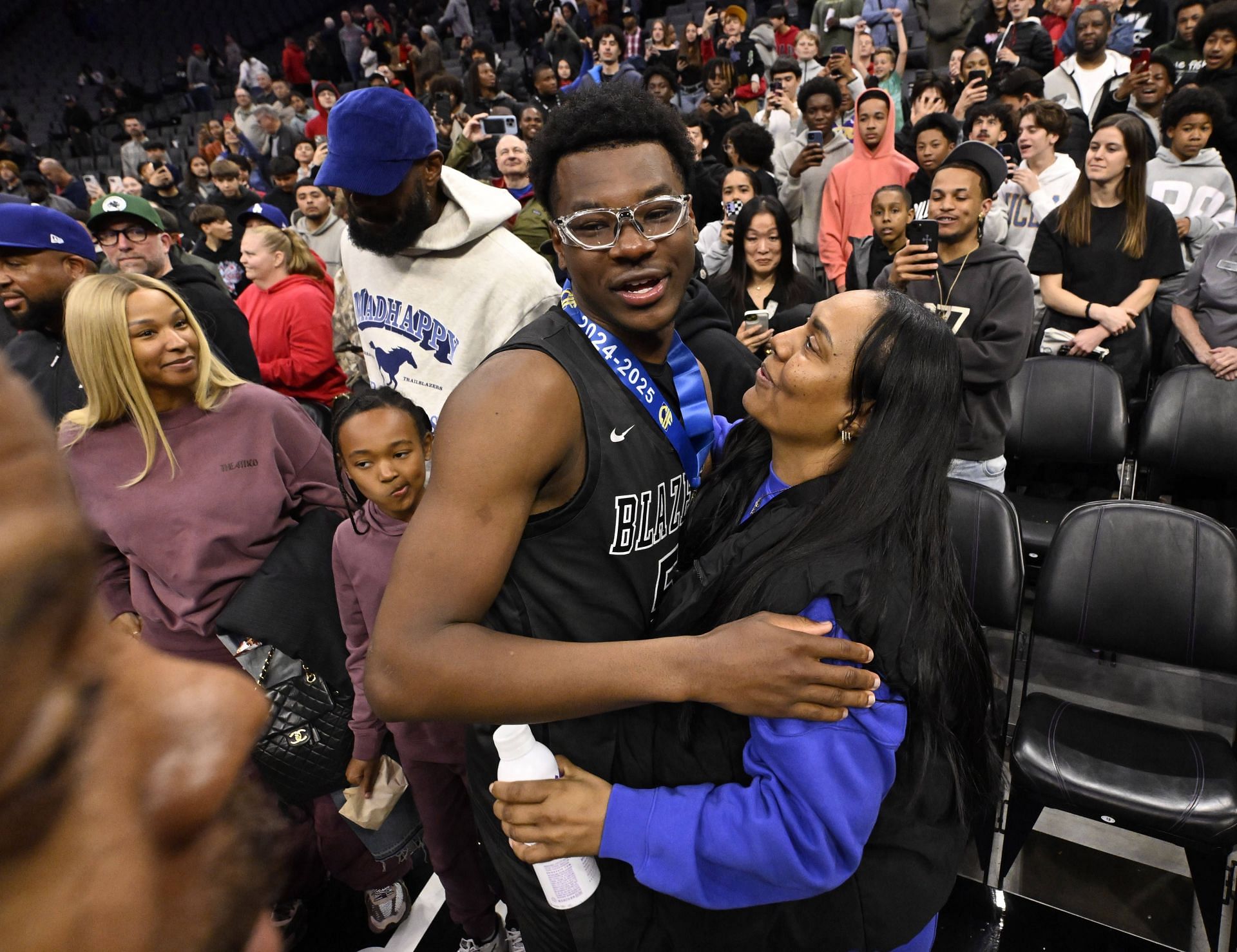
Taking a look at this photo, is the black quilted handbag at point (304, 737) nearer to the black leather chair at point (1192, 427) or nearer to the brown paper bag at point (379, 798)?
the brown paper bag at point (379, 798)

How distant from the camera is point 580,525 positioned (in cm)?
114

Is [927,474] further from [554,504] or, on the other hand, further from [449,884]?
[449,884]

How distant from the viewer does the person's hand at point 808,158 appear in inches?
203

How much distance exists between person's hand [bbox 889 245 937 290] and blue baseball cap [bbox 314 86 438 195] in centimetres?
194

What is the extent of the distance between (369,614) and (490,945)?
1093 mm

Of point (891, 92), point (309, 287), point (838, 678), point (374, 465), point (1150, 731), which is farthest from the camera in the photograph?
point (891, 92)

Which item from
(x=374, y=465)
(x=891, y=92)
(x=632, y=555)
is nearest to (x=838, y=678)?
(x=632, y=555)

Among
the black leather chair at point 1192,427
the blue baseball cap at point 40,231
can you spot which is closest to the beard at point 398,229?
the blue baseball cap at point 40,231

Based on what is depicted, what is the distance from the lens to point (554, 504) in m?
1.13

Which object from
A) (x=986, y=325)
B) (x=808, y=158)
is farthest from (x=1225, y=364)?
(x=808, y=158)

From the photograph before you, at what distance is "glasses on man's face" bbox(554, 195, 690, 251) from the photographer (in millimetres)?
1217

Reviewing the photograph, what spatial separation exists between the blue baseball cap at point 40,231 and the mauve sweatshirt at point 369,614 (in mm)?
1591

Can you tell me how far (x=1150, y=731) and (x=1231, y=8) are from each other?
18.6 feet

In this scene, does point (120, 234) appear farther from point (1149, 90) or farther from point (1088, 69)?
point (1088, 69)
